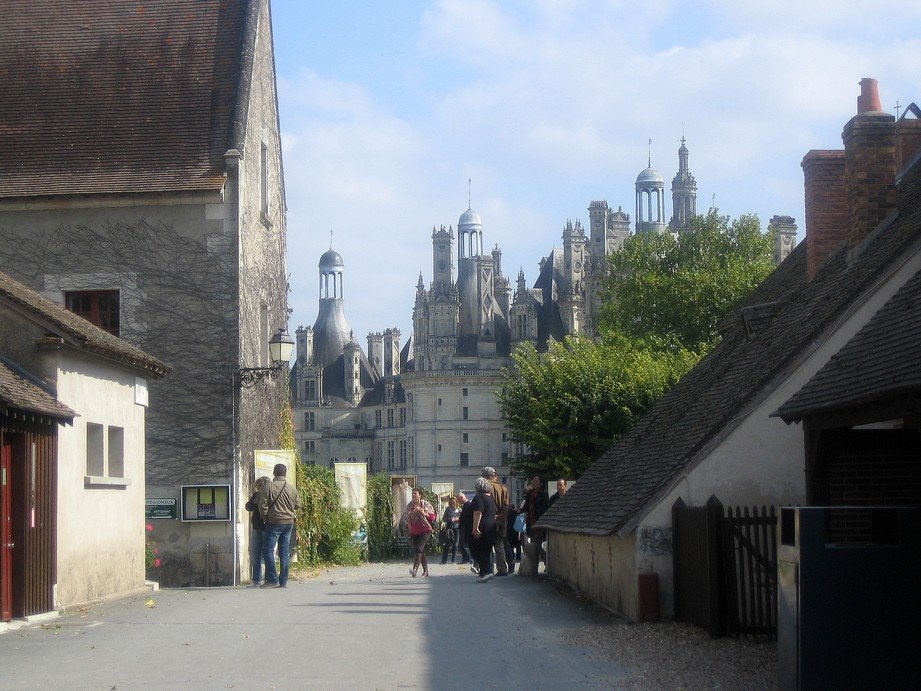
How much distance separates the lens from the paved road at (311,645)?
10266 mm

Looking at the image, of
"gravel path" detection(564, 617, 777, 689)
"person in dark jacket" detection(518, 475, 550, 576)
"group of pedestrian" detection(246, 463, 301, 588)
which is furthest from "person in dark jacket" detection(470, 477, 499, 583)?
"gravel path" detection(564, 617, 777, 689)

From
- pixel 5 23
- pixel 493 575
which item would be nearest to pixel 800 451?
pixel 493 575

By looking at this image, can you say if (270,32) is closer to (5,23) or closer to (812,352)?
(5,23)

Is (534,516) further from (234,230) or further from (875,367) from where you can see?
(875,367)

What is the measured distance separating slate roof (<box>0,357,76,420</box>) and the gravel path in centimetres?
567

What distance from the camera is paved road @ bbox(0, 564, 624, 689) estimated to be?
10.3 meters

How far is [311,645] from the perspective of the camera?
40.4 ft

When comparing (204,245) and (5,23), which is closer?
(204,245)

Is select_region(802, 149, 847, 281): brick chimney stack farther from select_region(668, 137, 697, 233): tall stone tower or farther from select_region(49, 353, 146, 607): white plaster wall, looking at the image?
select_region(668, 137, 697, 233): tall stone tower

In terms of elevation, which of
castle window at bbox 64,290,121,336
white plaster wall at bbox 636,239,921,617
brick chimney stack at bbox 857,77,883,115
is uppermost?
brick chimney stack at bbox 857,77,883,115

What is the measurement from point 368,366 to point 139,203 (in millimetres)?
143330

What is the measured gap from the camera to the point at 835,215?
68.4 ft

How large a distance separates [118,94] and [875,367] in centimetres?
1728

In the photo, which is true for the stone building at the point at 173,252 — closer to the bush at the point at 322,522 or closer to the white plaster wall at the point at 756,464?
the bush at the point at 322,522
